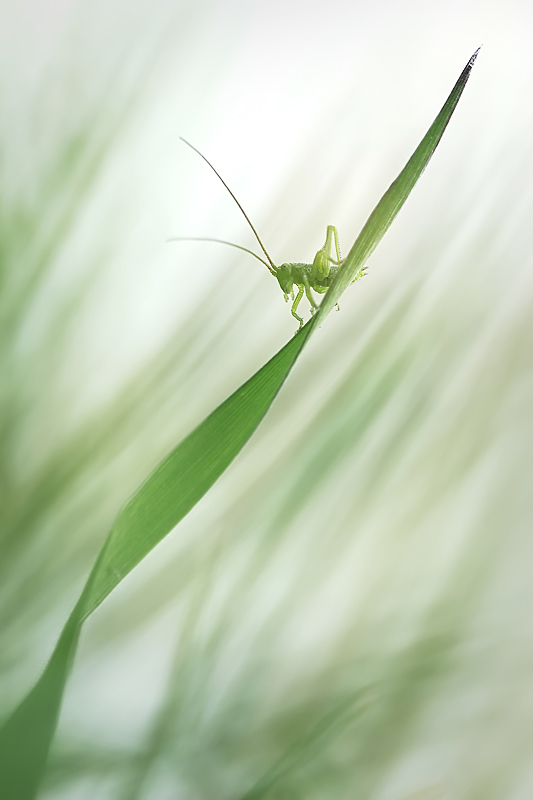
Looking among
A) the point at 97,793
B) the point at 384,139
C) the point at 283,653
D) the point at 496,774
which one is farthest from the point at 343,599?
the point at 384,139

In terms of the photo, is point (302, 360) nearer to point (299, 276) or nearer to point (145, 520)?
point (299, 276)

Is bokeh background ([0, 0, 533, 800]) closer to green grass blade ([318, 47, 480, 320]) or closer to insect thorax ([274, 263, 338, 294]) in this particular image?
insect thorax ([274, 263, 338, 294])

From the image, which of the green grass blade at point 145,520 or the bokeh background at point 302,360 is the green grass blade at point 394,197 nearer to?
the green grass blade at point 145,520

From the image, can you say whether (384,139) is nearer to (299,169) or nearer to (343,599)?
(299,169)

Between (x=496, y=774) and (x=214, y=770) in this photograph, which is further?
(x=496, y=774)

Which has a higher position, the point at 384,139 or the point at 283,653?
the point at 384,139

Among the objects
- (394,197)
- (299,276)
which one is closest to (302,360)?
(299,276)

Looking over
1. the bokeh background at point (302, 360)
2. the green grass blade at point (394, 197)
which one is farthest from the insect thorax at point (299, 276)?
the green grass blade at point (394, 197)

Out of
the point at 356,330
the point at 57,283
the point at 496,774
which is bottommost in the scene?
the point at 496,774
